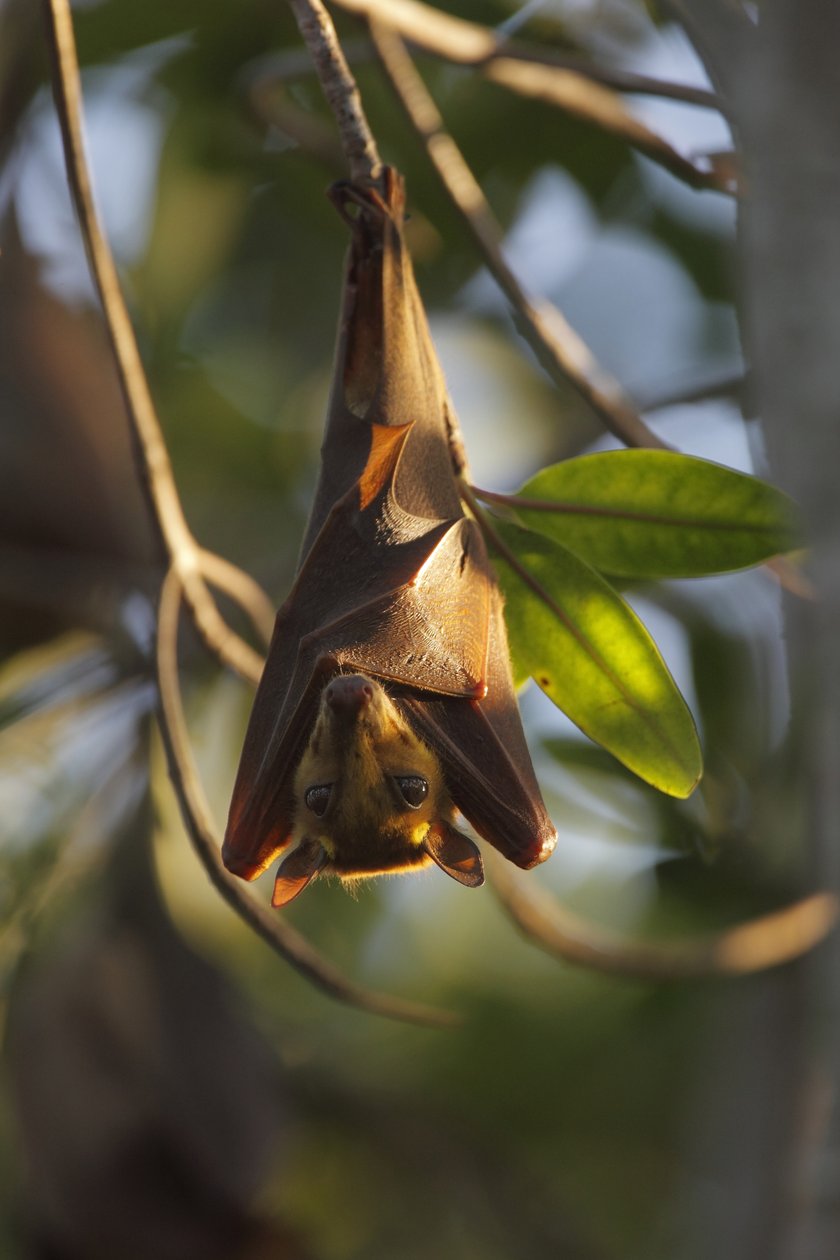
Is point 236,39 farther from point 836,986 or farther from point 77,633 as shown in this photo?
point 836,986

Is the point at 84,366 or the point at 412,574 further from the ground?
the point at 412,574

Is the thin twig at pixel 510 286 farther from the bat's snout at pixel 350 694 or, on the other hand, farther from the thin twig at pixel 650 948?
the thin twig at pixel 650 948

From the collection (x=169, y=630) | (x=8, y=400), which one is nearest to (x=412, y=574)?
(x=169, y=630)

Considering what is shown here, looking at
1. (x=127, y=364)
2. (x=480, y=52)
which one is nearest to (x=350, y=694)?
(x=127, y=364)

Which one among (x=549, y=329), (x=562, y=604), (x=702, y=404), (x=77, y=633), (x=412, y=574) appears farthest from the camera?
(x=77, y=633)

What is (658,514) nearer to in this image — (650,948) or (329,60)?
(329,60)

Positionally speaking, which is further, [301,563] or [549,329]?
[549,329]
